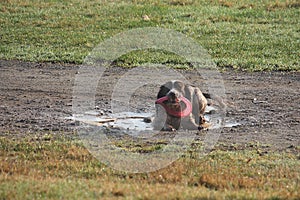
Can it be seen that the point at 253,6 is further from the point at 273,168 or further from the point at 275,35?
the point at 273,168

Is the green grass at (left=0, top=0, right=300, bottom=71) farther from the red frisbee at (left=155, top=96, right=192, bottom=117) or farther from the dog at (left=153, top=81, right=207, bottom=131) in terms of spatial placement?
the red frisbee at (left=155, top=96, right=192, bottom=117)

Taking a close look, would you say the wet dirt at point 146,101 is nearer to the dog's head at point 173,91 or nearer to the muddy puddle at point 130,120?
the muddy puddle at point 130,120

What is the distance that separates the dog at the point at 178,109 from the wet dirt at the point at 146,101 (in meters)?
0.46

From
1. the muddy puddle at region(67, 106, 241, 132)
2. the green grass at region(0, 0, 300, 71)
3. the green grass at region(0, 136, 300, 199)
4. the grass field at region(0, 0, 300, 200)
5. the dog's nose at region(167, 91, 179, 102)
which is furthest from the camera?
the green grass at region(0, 0, 300, 71)

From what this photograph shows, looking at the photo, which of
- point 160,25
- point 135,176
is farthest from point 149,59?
point 135,176

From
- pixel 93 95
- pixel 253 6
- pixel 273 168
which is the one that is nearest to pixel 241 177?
pixel 273 168

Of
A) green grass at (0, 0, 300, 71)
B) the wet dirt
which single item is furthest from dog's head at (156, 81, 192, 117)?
green grass at (0, 0, 300, 71)

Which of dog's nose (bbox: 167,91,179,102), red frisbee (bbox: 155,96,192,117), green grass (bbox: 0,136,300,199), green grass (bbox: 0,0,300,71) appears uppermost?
green grass (bbox: 0,0,300,71)

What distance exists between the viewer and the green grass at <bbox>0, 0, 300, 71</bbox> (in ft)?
53.3

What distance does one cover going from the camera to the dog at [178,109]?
10.8 metres

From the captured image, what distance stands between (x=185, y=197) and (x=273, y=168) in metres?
1.88

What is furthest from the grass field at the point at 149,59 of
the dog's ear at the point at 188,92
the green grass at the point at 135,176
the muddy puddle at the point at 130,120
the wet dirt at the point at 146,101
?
the dog's ear at the point at 188,92

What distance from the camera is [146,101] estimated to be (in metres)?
12.7

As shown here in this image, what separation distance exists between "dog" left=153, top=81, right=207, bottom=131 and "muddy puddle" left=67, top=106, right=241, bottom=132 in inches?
8.3
